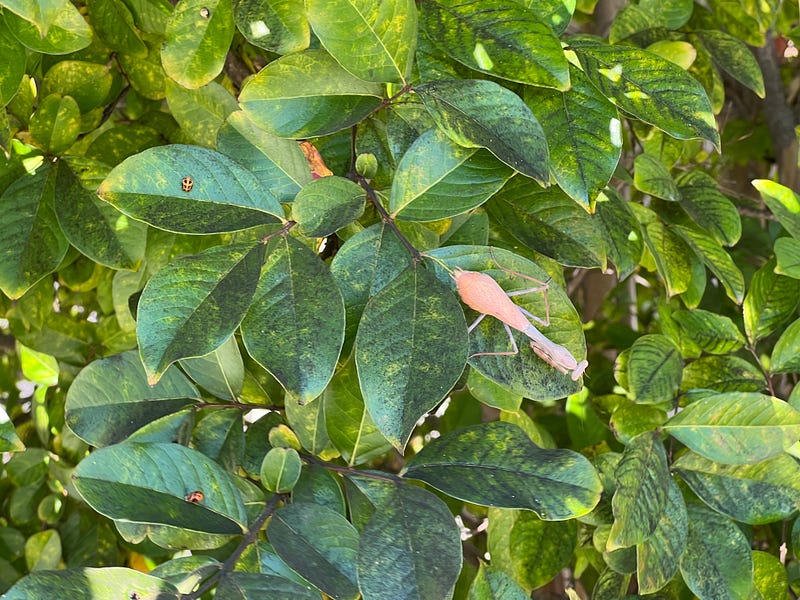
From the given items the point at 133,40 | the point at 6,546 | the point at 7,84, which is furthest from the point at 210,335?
the point at 6,546

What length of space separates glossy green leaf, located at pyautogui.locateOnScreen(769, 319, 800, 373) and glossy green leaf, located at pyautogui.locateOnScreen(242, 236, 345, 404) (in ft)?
1.54

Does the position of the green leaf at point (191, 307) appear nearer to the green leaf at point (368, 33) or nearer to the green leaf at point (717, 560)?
the green leaf at point (368, 33)

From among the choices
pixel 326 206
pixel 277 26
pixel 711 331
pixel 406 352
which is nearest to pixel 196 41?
pixel 277 26

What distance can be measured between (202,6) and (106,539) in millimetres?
613

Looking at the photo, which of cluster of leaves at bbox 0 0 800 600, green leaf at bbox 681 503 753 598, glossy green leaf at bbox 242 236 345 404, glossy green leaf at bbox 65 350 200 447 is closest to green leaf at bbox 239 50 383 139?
cluster of leaves at bbox 0 0 800 600

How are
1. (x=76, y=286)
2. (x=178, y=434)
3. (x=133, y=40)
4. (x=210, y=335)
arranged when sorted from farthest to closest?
1. (x=76, y=286)
2. (x=133, y=40)
3. (x=178, y=434)
4. (x=210, y=335)

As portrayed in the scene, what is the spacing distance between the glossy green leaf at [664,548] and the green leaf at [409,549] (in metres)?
0.19

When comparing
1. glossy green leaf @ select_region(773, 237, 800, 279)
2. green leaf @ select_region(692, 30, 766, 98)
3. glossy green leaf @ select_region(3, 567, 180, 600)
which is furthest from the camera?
green leaf @ select_region(692, 30, 766, 98)

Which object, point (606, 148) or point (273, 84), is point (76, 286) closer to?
point (273, 84)

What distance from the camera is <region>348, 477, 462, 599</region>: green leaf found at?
18.8 inches

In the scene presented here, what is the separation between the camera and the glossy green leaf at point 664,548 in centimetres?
63

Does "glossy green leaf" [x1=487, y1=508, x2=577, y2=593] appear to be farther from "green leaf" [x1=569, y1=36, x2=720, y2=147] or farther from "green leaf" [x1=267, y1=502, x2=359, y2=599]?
"green leaf" [x1=569, y1=36, x2=720, y2=147]

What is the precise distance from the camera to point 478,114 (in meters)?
0.53

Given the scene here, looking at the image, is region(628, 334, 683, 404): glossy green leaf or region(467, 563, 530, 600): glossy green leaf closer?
region(467, 563, 530, 600): glossy green leaf
